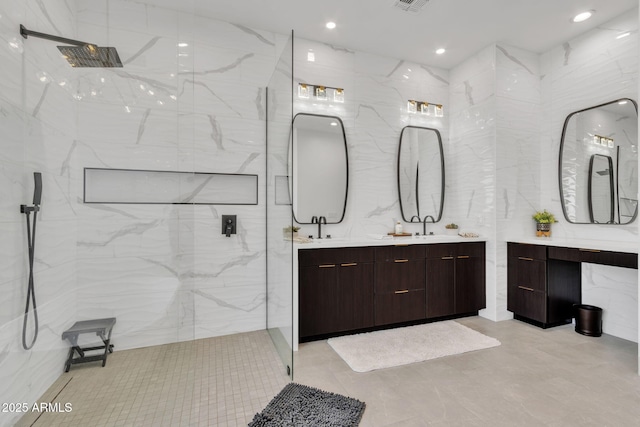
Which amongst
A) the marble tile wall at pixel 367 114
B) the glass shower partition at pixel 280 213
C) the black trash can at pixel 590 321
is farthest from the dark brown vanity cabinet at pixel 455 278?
the glass shower partition at pixel 280 213

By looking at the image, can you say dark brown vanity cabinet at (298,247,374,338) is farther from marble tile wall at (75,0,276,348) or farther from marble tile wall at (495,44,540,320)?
marble tile wall at (495,44,540,320)

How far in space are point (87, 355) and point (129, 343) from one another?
0.23 meters

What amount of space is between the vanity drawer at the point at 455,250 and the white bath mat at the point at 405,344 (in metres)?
0.72

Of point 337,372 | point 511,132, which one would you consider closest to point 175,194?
point 337,372

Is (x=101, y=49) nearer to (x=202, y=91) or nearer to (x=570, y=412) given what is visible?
(x=202, y=91)

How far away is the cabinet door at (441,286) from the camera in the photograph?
335cm

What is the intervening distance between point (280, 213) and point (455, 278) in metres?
2.11

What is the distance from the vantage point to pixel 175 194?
196 centimetres

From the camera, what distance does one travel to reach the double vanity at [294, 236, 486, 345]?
9.40 ft

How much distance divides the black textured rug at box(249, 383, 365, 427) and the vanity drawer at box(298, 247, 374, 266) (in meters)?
1.06

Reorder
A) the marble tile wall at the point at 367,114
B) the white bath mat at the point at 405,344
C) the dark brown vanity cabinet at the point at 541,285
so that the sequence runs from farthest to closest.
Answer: the marble tile wall at the point at 367,114, the dark brown vanity cabinet at the point at 541,285, the white bath mat at the point at 405,344

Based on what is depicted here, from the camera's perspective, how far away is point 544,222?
11.6 feet

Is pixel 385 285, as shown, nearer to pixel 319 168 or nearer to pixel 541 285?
pixel 319 168

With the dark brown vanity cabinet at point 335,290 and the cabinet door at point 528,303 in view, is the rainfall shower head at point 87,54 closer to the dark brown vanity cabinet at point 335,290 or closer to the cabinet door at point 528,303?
the dark brown vanity cabinet at point 335,290
